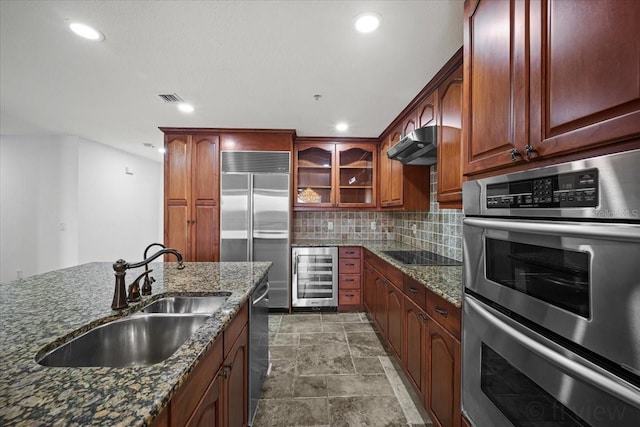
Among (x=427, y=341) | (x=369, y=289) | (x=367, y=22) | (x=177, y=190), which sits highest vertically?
(x=367, y=22)

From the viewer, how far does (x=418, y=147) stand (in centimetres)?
226

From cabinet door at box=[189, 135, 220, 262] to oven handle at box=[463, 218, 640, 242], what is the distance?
322 centimetres

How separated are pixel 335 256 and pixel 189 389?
281 centimetres

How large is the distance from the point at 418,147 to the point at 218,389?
2172 mm

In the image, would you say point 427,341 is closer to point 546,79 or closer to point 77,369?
point 546,79

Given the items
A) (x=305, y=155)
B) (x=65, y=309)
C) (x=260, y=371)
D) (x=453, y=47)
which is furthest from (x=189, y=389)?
(x=305, y=155)

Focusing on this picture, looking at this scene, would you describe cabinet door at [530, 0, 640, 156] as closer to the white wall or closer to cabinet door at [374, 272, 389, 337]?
cabinet door at [374, 272, 389, 337]

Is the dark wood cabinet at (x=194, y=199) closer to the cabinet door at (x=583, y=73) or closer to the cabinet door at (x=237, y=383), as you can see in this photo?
the cabinet door at (x=237, y=383)

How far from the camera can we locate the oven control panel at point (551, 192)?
68cm

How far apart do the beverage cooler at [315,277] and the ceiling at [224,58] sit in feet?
5.64

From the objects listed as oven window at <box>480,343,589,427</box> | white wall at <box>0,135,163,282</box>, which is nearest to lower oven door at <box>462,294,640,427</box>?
oven window at <box>480,343,589,427</box>

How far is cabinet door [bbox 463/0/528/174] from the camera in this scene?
0.92 metres

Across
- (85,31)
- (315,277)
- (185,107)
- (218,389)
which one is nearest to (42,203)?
(185,107)

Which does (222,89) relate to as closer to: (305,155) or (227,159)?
(227,159)
